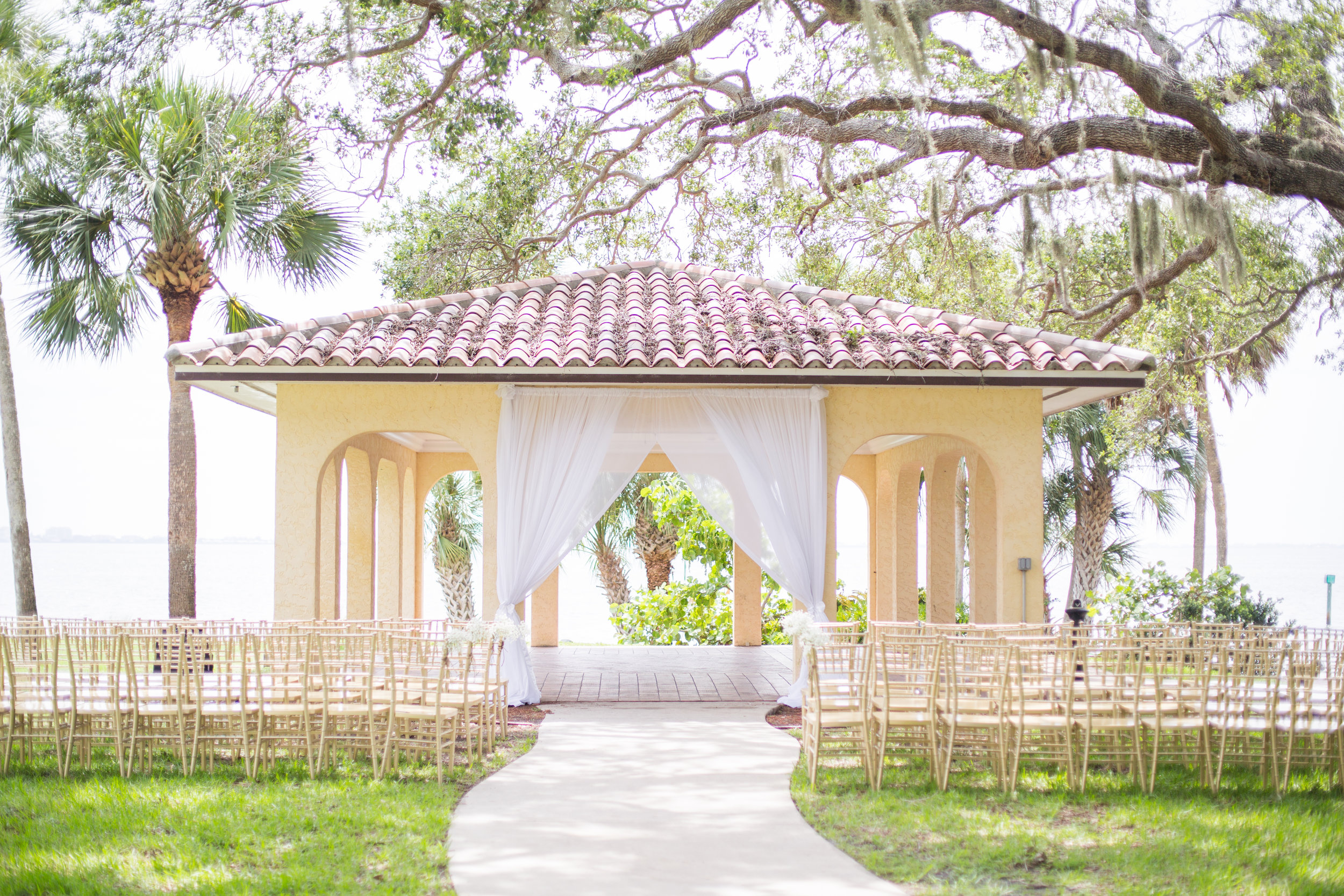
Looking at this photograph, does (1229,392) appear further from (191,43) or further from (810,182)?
(191,43)

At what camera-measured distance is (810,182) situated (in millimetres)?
12664

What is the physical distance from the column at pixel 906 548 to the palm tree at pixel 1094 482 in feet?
13.9

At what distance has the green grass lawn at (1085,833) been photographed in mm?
4578

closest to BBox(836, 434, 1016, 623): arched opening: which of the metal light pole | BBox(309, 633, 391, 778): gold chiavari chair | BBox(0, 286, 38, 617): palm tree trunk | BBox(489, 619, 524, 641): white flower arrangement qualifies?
the metal light pole

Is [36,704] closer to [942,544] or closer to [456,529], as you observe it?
[942,544]

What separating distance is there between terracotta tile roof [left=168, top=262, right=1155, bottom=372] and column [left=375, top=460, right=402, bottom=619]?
3.87 m

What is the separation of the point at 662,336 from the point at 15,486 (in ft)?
28.3

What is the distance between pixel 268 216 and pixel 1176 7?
9518mm

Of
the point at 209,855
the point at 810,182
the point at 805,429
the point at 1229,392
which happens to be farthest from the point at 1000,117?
the point at 1229,392

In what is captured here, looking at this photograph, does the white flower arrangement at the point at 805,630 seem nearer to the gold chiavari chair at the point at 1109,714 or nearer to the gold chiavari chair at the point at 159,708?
the gold chiavari chair at the point at 1109,714

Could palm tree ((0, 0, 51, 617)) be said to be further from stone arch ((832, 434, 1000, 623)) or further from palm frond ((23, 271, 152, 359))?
stone arch ((832, 434, 1000, 623))

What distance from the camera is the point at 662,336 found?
9.18 m

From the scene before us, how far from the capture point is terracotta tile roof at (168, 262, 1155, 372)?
8.64 m

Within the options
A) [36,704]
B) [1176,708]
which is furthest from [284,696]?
[1176,708]
